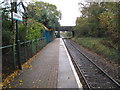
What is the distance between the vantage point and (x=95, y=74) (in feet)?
23.5

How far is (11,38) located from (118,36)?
7775 millimetres

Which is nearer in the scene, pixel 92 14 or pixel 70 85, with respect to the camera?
pixel 70 85

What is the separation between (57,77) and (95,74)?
7.62 feet

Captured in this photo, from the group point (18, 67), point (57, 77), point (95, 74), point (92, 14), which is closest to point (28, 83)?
point (57, 77)

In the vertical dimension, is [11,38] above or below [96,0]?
below

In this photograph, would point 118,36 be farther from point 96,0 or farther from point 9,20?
point 96,0

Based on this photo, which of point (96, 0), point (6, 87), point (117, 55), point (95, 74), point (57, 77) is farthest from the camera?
point (96, 0)

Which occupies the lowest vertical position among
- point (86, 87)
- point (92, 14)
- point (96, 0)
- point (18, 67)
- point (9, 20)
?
point (86, 87)

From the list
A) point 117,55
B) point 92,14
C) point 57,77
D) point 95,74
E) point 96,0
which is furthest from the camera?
point 92,14

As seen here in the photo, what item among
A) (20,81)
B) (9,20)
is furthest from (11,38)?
(20,81)

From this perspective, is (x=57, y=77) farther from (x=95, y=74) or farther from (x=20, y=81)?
(x=95, y=74)

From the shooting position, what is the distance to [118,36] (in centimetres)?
1053

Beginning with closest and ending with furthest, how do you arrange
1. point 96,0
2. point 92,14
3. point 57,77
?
point 57,77
point 96,0
point 92,14

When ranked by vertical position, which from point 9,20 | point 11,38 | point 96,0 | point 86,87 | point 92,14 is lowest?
point 86,87
